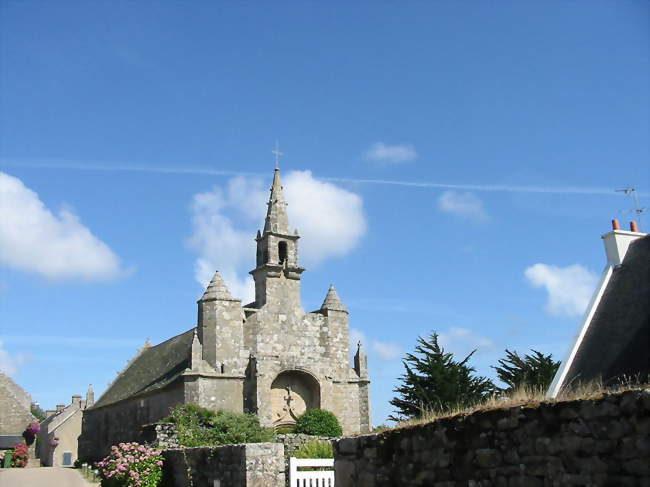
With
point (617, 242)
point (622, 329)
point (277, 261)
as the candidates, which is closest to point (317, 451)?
point (622, 329)

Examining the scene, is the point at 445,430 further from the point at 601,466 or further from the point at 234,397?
the point at 234,397

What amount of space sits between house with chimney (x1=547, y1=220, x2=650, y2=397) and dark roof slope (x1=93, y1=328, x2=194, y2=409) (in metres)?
18.7

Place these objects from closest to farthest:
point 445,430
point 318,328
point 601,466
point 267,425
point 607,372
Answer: point 601,466
point 445,430
point 607,372
point 267,425
point 318,328

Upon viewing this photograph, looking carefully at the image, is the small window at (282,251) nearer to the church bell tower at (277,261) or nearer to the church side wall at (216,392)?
the church bell tower at (277,261)

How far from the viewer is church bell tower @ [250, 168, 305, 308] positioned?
1294 inches

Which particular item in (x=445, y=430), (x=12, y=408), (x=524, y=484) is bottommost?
Answer: (x=524, y=484)

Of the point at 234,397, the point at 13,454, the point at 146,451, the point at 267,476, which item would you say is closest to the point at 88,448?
the point at 13,454

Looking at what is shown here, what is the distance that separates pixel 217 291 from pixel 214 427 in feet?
21.9

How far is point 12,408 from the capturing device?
46531mm

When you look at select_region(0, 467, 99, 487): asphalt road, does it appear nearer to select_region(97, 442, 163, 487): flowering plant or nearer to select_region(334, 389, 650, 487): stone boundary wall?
select_region(97, 442, 163, 487): flowering plant

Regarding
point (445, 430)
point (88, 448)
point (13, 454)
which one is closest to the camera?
point (445, 430)

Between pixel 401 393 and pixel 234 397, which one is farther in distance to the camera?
pixel 234 397

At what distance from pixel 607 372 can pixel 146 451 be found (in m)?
11.2

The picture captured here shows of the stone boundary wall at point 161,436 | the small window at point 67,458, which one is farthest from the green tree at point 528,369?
the small window at point 67,458
